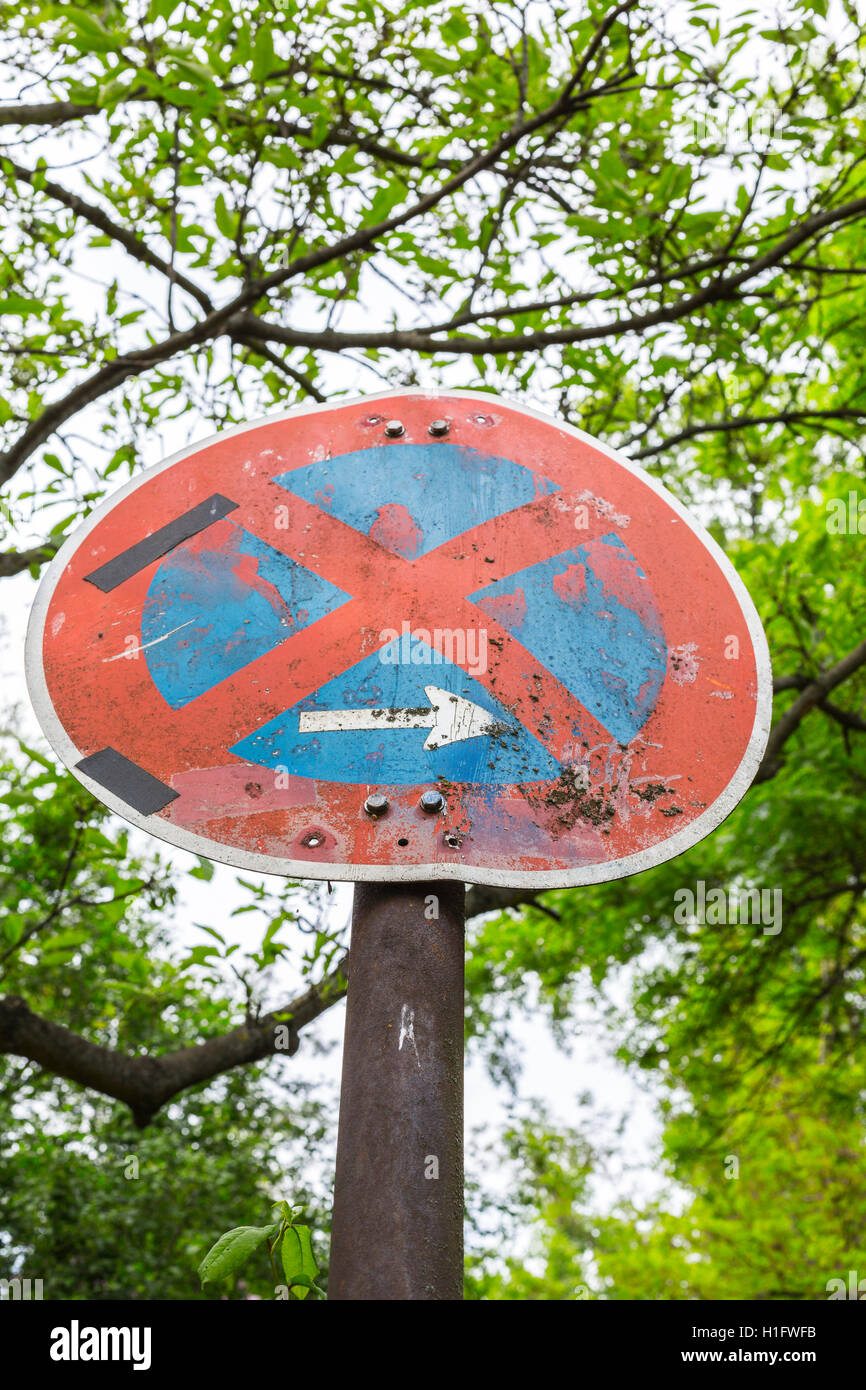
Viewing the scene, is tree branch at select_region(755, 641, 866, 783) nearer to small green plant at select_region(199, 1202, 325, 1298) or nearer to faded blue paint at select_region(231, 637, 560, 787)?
faded blue paint at select_region(231, 637, 560, 787)

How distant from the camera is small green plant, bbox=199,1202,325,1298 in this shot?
1562mm

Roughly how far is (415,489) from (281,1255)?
4.13 ft

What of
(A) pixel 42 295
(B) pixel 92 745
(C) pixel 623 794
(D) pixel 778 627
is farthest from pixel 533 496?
(D) pixel 778 627

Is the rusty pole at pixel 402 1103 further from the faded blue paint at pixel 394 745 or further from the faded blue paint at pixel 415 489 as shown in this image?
the faded blue paint at pixel 415 489

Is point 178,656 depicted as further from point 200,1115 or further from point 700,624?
point 200,1115

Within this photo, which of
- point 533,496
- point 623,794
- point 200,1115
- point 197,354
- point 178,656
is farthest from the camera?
point 200,1115

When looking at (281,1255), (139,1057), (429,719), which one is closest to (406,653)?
(429,719)

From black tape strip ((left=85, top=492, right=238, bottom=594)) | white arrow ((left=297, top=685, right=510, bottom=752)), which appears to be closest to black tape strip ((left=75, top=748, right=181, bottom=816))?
white arrow ((left=297, top=685, right=510, bottom=752))

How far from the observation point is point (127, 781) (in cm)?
167

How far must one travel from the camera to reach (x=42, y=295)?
398 centimetres

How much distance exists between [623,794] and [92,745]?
2.67 ft

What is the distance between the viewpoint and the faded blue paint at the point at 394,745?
65.2 inches

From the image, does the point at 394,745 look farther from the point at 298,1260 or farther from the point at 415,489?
the point at 298,1260

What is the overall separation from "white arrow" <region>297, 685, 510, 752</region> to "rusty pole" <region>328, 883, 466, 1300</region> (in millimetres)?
235
